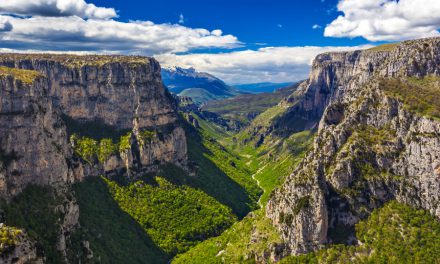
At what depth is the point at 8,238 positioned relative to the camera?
314 ft

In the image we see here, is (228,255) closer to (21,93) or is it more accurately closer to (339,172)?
(339,172)

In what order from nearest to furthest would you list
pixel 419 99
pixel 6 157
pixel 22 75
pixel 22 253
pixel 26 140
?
pixel 22 253 < pixel 6 157 < pixel 26 140 < pixel 22 75 < pixel 419 99

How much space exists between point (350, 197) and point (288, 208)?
83.6 ft

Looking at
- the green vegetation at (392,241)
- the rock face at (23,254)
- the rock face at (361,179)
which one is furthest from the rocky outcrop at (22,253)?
the rock face at (361,179)

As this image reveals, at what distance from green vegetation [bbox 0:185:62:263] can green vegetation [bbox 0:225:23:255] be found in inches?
795

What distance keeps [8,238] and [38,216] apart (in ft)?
136

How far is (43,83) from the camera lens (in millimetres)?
166375

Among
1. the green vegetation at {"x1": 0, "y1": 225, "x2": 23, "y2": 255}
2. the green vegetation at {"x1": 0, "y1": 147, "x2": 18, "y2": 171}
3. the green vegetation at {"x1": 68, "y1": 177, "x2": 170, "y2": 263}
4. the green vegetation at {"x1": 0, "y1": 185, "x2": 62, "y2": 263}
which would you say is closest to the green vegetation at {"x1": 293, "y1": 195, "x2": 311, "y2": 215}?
the green vegetation at {"x1": 68, "y1": 177, "x2": 170, "y2": 263}

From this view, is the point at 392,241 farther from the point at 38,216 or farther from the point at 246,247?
the point at 38,216

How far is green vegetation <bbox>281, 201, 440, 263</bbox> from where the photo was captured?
15350cm

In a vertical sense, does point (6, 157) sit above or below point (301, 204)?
above

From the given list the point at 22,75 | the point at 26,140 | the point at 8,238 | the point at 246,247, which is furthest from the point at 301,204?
the point at 22,75

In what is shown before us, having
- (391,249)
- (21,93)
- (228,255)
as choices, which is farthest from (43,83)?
(391,249)

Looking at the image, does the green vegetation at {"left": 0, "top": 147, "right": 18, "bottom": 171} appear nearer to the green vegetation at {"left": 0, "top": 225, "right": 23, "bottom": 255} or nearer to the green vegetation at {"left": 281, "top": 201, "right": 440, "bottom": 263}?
the green vegetation at {"left": 0, "top": 225, "right": 23, "bottom": 255}
